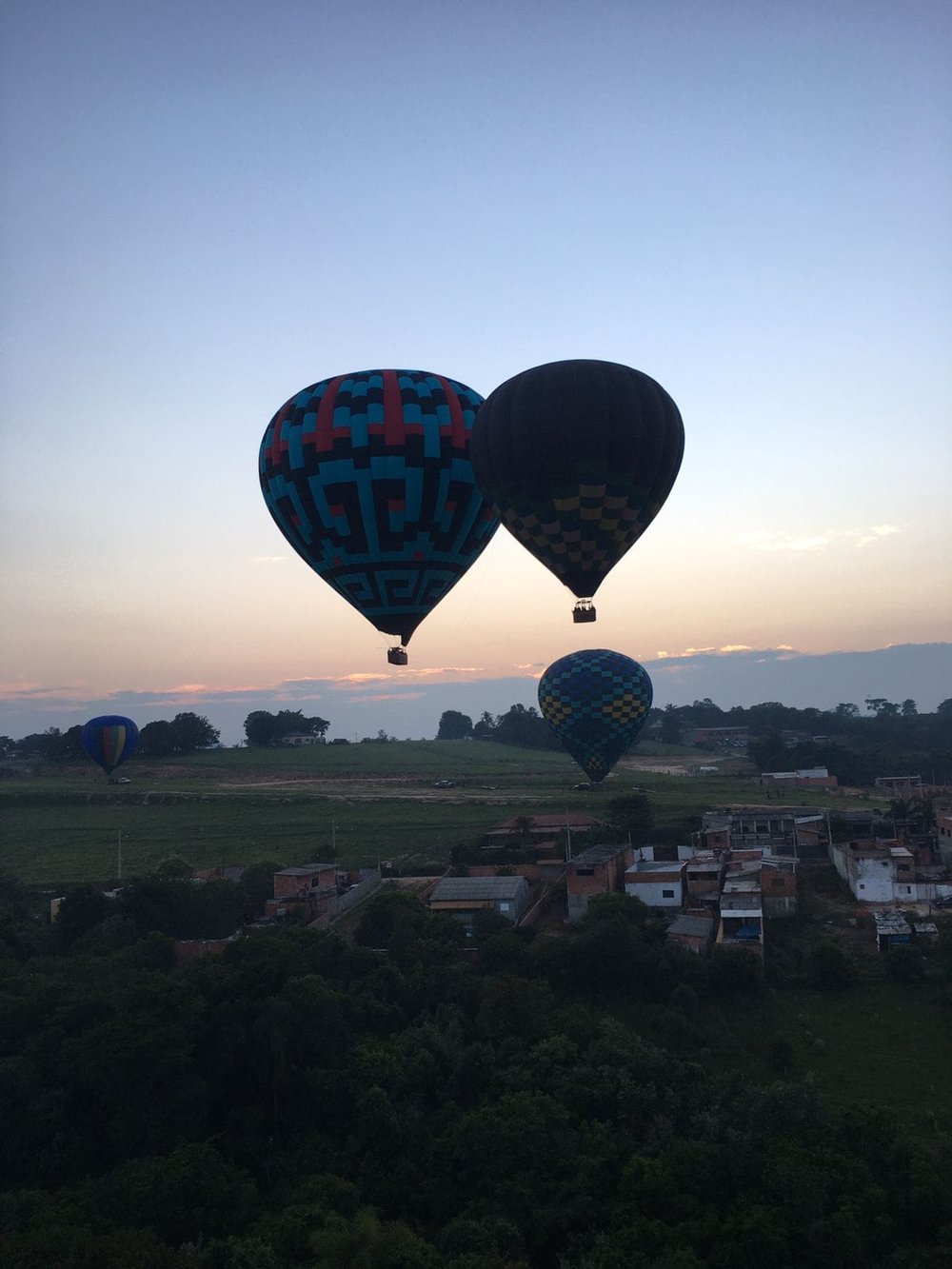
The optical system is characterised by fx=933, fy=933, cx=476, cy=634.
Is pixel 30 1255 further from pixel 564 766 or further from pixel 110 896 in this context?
pixel 564 766

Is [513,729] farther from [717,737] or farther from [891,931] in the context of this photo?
[891,931]

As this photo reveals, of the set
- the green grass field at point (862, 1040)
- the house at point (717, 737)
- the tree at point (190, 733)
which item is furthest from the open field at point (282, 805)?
the house at point (717, 737)

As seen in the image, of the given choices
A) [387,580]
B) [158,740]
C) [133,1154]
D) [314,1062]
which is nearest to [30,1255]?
[133,1154]

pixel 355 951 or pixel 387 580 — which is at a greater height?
pixel 387 580

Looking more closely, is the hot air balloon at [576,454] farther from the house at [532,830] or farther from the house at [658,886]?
the house at [532,830]

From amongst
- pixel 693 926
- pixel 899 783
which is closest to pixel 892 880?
pixel 693 926

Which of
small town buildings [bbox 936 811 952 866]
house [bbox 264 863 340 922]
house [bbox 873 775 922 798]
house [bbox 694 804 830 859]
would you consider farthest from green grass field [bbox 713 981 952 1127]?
house [bbox 873 775 922 798]
